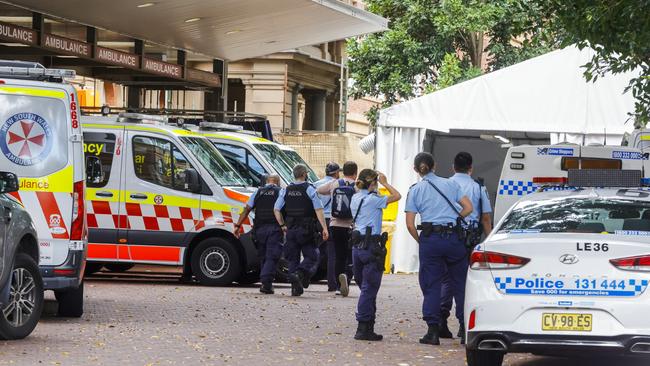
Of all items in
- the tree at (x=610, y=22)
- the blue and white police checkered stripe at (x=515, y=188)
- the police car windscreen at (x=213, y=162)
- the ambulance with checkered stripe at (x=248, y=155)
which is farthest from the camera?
the ambulance with checkered stripe at (x=248, y=155)

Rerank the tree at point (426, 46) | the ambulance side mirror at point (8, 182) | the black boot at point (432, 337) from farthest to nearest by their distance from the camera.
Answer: the tree at point (426, 46) < the black boot at point (432, 337) < the ambulance side mirror at point (8, 182)

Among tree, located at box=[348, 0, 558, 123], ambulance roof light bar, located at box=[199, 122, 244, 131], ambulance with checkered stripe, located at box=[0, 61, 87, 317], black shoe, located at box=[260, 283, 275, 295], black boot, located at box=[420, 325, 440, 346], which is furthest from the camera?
tree, located at box=[348, 0, 558, 123]

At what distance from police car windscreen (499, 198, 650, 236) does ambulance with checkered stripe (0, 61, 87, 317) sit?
4.92 m

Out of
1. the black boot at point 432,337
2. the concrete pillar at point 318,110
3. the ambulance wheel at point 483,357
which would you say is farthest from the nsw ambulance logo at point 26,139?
the concrete pillar at point 318,110

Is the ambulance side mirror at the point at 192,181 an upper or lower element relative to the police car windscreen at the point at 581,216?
lower

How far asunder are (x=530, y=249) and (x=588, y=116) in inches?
586

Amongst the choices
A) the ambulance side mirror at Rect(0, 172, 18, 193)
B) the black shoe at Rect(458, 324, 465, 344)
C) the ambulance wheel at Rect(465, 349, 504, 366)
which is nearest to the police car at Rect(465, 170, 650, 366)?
the ambulance wheel at Rect(465, 349, 504, 366)

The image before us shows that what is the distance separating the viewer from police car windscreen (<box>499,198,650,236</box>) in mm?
10602

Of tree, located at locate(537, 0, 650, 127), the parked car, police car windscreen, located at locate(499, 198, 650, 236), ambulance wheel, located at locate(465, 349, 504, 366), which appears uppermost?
tree, located at locate(537, 0, 650, 127)

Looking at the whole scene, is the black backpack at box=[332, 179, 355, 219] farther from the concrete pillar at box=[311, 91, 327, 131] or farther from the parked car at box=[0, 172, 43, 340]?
the concrete pillar at box=[311, 91, 327, 131]

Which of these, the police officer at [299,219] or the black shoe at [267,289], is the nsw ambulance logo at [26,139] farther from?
the black shoe at [267,289]

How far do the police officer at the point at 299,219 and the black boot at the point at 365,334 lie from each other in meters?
5.26

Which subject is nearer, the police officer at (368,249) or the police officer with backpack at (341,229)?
the police officer at (368,249)

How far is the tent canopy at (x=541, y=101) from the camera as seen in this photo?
81.0ft
